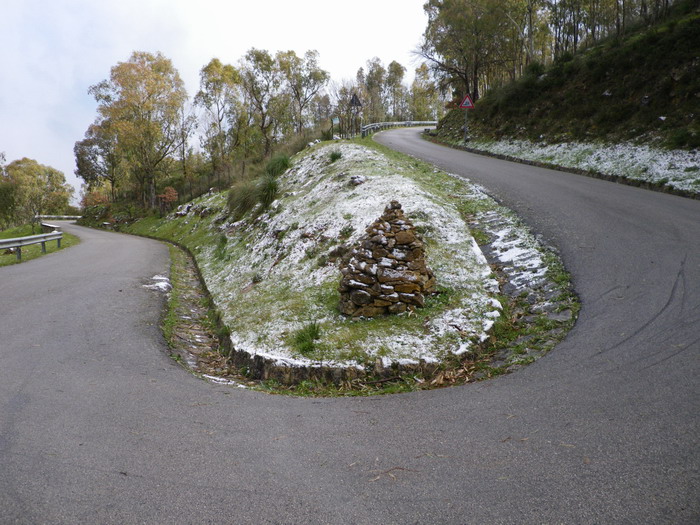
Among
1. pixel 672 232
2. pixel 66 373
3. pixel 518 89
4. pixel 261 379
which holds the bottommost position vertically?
pixel 261 379

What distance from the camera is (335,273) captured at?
25.8 ft

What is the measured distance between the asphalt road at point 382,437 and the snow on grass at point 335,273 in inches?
42.7

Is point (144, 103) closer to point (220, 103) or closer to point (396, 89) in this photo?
point (220, 103)

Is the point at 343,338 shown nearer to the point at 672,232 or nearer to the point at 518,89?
the point at 672,232

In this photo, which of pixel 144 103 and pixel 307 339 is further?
pixel 144 103

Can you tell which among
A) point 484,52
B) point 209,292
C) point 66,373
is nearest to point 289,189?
point 209,292

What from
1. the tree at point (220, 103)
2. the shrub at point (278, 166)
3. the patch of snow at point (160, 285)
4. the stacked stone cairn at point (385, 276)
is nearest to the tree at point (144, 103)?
the tree at point (220, 103)

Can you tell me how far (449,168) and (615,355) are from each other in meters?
12.3

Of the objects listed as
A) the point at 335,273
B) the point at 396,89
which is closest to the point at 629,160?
the point at 335,273

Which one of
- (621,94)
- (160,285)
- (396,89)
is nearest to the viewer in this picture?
(160,285)

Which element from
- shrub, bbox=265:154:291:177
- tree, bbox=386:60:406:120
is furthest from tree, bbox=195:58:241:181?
tree, bbox=386:60:406:120

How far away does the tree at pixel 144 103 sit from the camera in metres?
33.4

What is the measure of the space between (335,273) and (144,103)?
3367 cm

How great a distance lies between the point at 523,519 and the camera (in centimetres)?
235
